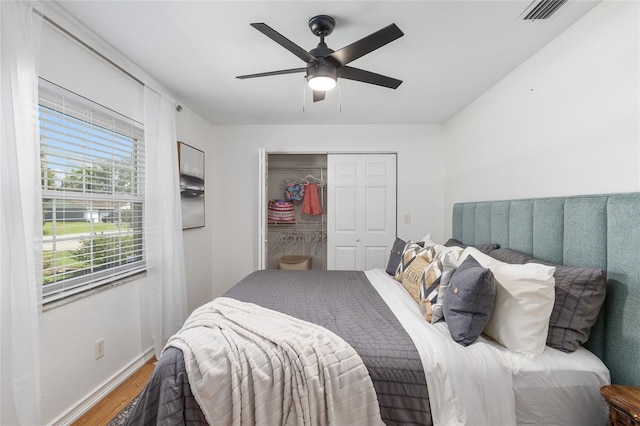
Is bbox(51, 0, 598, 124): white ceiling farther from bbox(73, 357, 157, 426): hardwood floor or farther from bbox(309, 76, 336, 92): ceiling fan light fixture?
bbox(73, 357, 157, 426): hardwood floor

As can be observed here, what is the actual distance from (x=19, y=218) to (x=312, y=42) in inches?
73.3

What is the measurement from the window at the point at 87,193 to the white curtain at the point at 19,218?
22 cm

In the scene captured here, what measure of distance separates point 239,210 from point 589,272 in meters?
3.35

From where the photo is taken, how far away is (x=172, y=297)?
2389 mm

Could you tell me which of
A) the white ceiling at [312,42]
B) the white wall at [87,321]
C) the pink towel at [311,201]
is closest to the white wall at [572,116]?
the white ceiling at [312,42]

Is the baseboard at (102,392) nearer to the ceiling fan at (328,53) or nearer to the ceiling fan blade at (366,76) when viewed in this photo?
the ceiling fan at (328,53)

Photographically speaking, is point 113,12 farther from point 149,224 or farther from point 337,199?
point 337,199

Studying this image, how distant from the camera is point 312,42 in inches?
70.6

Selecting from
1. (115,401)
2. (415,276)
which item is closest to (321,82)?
(415,276)

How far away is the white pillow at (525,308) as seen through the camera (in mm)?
1231

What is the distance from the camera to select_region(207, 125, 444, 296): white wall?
3.52 metres

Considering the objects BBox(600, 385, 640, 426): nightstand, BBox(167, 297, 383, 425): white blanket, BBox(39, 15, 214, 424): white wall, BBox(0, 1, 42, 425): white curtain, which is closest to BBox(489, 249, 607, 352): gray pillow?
BBox(600, 385, 640, 426): nightstand

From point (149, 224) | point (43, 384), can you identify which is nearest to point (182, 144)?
point (149, 224)

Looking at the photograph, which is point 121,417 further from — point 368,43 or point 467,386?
point 368,43
